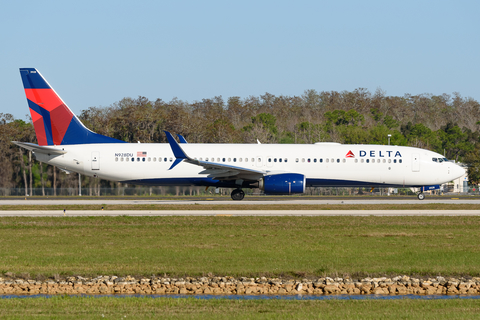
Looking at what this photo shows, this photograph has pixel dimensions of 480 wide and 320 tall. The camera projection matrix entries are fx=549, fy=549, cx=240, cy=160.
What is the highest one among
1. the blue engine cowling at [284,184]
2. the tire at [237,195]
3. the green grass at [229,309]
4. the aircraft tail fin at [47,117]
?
the aircraft tail fin at [47,117]

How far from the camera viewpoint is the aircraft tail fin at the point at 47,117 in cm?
3675

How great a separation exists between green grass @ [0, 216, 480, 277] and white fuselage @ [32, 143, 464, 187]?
1144cm

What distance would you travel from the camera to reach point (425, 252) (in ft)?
52.5

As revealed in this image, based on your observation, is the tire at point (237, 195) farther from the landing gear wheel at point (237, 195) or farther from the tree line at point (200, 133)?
the tree line at point (200, 133)

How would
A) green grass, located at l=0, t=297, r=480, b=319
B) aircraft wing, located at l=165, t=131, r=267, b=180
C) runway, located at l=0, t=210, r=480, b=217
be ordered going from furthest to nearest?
aircraft wing, located at l=165, t=131, r=267, b=180 < runway, located at l=0, t=210, r=480, b=217 < green grass, located at l=0, t=297, r=480, b=319

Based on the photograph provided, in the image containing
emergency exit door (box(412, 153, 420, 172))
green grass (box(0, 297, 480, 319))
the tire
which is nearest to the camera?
green grass (box(0, 297, 480, 319))

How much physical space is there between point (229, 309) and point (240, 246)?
6.73 m

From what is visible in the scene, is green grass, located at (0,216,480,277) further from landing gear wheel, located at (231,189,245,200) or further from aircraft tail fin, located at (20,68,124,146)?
landing gear wheel, located at (231,189,245,200)

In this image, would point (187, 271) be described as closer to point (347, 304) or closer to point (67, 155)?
point (347, 304)

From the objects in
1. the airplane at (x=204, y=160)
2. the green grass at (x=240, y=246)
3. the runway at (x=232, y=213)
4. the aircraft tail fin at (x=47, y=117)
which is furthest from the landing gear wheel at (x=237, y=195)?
the green grass at (x=240, y=246)

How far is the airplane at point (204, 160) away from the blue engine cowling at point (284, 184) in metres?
1.08

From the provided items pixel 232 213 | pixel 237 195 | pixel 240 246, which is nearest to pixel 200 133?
pixel 237 195

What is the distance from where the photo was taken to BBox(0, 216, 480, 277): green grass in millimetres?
13648

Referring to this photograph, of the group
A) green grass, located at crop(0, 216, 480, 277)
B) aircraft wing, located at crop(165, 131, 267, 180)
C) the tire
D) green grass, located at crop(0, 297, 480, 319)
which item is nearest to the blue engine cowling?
aircraft wing, located at crop(165, 131, 267, 180)
